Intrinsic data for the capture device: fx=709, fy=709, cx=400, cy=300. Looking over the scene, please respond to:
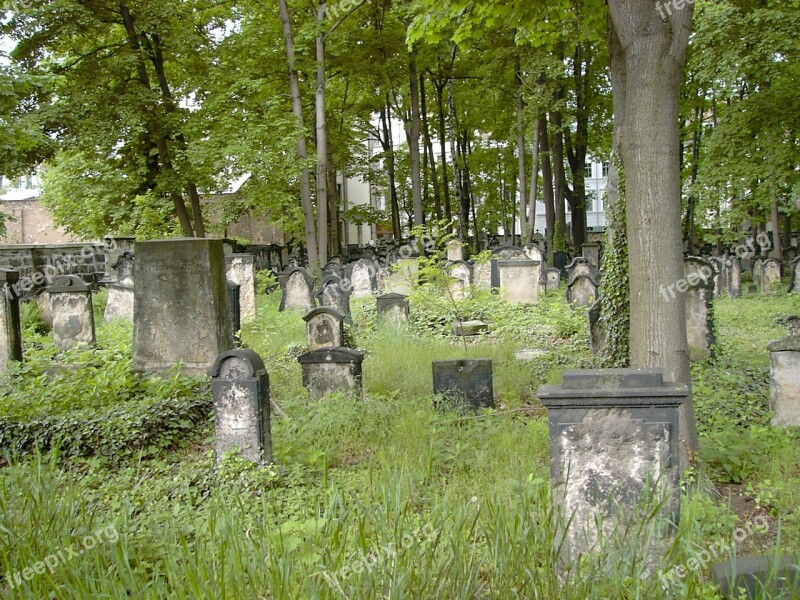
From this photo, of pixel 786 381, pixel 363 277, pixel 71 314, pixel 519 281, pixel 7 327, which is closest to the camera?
pixel 786 381

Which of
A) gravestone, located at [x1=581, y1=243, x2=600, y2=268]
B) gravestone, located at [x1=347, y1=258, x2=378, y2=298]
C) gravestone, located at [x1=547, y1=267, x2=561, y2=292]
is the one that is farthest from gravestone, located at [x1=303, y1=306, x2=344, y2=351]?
gravestone, located at [x1=581, y1=243, x2=600, y2=268]

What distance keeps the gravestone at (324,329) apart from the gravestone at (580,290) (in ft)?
20.4

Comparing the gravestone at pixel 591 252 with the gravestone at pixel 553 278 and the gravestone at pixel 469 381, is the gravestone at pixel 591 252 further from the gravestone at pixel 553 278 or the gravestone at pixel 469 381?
the gravestone at pixel 469 381

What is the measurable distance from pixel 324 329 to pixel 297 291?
20.3ft

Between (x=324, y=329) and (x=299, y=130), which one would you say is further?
(x=299, y=130)

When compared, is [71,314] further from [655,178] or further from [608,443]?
[608,443]

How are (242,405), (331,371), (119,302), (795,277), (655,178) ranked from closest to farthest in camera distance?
(655,178)
(242,405)
(331,371)
(119,302)
(795,277)

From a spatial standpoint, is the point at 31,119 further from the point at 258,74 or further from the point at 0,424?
the point at 0,424

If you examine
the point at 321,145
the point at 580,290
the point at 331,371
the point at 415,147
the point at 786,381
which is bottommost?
the point at 786,381

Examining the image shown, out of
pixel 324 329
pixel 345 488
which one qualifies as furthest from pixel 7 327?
pixel 345 488

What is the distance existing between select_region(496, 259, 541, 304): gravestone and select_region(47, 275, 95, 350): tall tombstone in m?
7.93

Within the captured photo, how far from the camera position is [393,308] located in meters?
12.1

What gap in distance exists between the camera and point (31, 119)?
15.4 metres

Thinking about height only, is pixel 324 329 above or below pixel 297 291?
below
